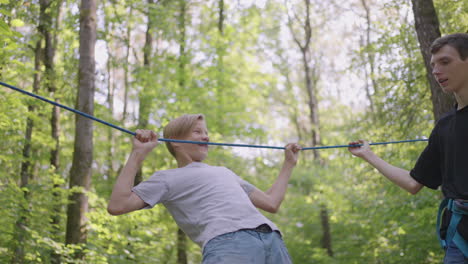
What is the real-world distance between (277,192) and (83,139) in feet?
12.0

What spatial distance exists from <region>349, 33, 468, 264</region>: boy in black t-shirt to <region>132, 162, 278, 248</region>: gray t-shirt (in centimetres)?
80

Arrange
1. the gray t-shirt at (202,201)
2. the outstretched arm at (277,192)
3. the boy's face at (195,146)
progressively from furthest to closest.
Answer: the outstretched arm at (277,192) < the boy's face at (195,146) < the gray t-shirt at (202,201)

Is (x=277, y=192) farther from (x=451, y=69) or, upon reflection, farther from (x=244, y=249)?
(x=451, y=69)

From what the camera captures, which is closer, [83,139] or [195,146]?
[195,146]

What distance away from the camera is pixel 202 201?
2.30m

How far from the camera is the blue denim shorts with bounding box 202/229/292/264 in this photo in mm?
2092

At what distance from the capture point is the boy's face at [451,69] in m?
2.21

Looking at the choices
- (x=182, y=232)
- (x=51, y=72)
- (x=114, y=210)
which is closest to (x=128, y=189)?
(x=114, y=210)

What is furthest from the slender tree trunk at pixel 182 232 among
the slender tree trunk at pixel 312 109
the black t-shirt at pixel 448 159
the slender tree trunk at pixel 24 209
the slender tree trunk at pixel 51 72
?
the black t-shirt at pixel 448 159

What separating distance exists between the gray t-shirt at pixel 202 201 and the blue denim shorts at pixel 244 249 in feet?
0.11

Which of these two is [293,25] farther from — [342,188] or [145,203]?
[145,203]

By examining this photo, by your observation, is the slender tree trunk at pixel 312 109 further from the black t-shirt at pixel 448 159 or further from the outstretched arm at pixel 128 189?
the outstretched arm at pixel 128 189

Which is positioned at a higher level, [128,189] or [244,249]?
[128,189]

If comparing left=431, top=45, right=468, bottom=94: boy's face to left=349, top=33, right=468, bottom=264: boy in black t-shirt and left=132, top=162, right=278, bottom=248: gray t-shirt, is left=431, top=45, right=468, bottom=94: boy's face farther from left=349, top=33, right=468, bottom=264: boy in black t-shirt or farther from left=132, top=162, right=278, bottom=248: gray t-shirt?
left=132, top=162, right=278, bottom=248: gray t-shirt
